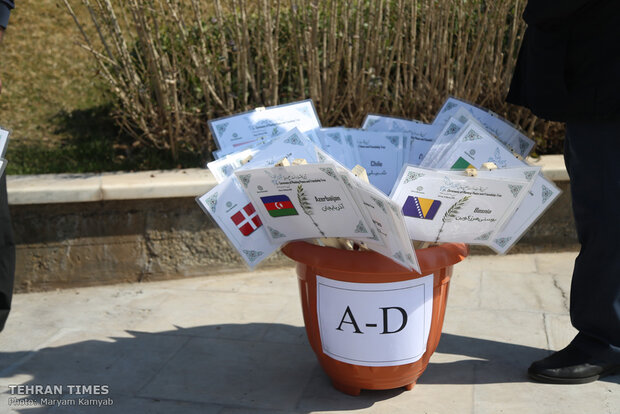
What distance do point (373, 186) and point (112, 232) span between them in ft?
6.54

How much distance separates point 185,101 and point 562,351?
106 inches

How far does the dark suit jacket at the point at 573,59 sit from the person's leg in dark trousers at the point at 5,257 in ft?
6.94

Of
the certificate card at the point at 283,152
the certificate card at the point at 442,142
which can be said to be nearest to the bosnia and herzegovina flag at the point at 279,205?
the certificate card at the point at 283,152

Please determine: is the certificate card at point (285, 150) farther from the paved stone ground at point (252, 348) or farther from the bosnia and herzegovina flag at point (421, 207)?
the paved stone ground at point (252, 348)

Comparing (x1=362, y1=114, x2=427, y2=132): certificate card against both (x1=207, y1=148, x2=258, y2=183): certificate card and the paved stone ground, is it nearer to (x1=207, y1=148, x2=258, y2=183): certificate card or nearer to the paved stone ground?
(x1=207, y1=148, x2=258, y2=183): certificate card

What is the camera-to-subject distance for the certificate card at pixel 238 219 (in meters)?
2.13

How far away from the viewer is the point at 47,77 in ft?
17.0

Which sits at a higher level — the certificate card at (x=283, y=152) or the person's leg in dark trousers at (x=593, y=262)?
the certificate card at (x=283, y=152)

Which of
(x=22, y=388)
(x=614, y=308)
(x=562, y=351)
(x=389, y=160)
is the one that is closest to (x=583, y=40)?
(x=389, y=160)

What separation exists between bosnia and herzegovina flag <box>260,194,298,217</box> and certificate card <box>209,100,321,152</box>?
1.07ft

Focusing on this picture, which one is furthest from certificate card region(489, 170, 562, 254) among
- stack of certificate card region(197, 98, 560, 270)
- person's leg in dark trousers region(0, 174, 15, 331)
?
person's leg in dark trousers region(0, 174, 15, 331)

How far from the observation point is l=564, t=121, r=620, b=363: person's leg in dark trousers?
88.5 inches

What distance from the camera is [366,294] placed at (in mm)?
2152

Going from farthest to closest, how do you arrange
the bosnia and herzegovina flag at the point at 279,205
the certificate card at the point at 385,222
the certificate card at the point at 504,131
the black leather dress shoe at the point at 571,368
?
the black leather dress shoe at the point at 571,368, the certificate card at the point at 504,131, the bosnia and herzegovina flag at the point at 279,205, the certificate card at the point at 385,222
